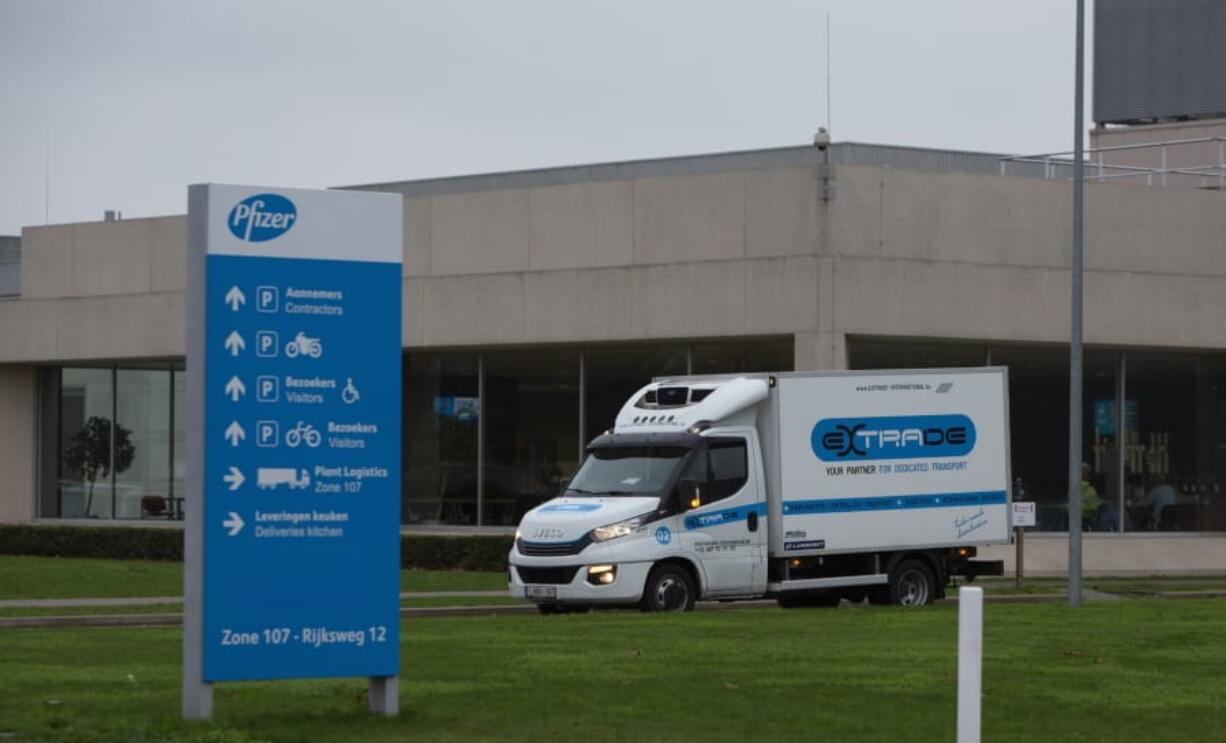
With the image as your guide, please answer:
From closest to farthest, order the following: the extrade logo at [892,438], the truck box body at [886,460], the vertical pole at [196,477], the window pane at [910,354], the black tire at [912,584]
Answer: the vertical pole at [196,477]
the truck box body at [886,460]
the extrade logo at [892,438]
the black tire at [912,584]
the window pane at [910,354]

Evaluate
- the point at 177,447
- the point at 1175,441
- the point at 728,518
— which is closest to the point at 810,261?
the point at 1175,441

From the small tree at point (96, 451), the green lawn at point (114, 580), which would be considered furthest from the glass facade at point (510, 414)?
the small tree at point (96, 451)

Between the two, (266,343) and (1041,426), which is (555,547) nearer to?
(266,343)

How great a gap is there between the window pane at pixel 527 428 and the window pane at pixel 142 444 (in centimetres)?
930

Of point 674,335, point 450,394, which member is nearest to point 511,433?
point 450,394

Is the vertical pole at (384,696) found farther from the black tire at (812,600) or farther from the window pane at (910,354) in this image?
the window pane at (910,354)

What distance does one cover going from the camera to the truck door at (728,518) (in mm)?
25312

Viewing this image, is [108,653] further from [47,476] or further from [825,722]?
[47,476]

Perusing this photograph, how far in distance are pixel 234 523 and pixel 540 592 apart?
1252cm

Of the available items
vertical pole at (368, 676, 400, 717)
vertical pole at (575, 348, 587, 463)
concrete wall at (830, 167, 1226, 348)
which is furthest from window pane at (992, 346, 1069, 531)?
vertical pole at (368, 676, 400, 717)

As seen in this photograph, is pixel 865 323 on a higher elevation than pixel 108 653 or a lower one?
higher

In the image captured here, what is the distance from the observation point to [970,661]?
1087cm

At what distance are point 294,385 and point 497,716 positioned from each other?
8.36ft

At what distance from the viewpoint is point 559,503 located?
25516 millimetres
